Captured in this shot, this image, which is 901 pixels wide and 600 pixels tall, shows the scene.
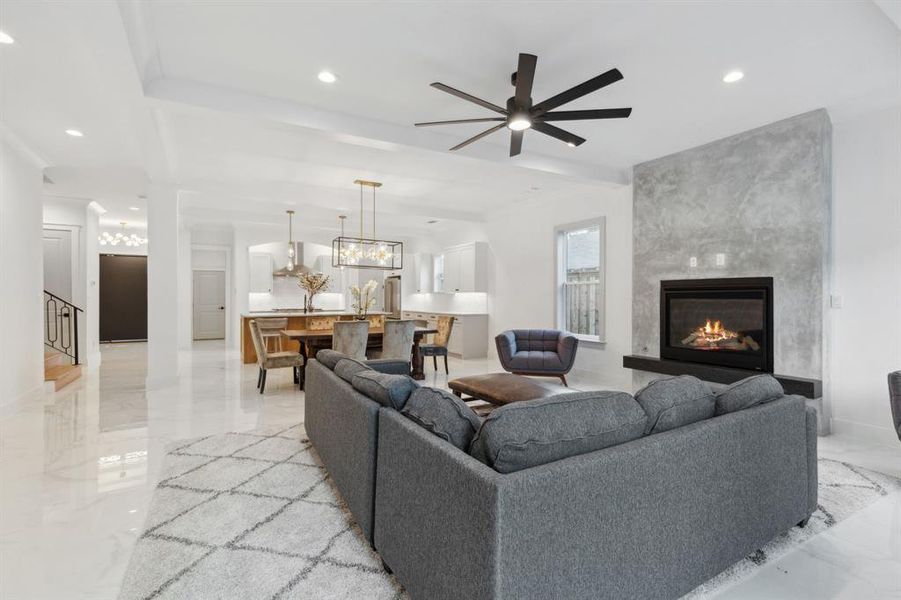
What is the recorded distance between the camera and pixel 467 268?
871 centimetres

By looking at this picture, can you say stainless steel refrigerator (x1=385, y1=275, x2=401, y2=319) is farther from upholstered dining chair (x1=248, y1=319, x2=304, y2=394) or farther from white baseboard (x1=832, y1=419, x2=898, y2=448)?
white baseboard (x1=832, y1=419, x2=898, y2=448)

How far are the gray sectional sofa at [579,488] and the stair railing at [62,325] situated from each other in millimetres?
7023

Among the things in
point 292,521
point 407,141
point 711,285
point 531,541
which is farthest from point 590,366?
point 531,541

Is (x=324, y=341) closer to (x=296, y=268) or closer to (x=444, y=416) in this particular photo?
(x=444, y=416)

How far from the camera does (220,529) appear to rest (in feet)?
7.16

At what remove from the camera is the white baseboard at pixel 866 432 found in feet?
11.8

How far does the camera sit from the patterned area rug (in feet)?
5.79

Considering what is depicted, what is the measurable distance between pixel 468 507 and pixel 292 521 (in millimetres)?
1414

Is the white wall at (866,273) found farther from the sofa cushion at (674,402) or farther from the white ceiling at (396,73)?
the sofa cushion at (674,402)

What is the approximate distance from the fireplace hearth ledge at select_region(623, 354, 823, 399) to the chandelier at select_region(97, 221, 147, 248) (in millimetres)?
10101

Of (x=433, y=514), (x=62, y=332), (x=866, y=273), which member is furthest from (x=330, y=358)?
(x=62, y=332)

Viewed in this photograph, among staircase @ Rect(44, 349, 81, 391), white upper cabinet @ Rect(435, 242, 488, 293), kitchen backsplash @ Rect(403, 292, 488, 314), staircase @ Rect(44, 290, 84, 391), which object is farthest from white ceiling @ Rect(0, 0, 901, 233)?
kitchen backsplash @ Rect(403, 292, 488, 314)

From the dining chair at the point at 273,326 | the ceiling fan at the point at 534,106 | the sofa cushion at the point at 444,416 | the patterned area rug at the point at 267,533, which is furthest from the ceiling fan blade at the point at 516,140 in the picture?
the dining chair at the point at 273,326

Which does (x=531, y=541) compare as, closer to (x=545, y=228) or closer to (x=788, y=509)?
(x=788, y=509)
